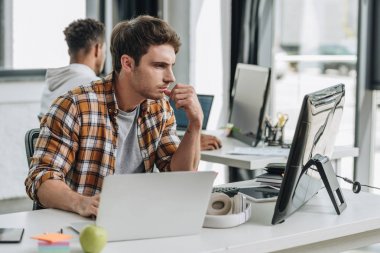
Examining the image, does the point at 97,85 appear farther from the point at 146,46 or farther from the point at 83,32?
the point at 83,32

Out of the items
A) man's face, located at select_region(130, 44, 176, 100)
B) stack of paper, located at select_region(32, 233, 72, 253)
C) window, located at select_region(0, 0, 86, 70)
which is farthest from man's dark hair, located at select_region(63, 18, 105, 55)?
stack of paper, located at select_region(32, 233, 72, 253)

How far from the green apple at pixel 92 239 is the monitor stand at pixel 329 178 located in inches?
27.4

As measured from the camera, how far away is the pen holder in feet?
13.5

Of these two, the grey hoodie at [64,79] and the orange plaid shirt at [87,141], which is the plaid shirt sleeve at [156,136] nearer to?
the orange plaid shirt at [87,141]

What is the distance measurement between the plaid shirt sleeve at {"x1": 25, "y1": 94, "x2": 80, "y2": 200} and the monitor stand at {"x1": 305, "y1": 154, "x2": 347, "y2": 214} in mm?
795

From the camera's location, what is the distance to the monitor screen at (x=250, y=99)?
13.0 feet

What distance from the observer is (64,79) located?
416 centimetres

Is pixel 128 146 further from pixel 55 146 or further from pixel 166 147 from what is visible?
pixel 55 146

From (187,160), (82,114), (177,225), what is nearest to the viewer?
(177,225)

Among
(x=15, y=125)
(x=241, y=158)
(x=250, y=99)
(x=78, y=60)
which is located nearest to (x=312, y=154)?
(x=241, y=158)

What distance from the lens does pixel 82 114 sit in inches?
104

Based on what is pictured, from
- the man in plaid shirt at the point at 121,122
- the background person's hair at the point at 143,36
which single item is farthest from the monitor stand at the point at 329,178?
the background person's hair at the point at 143,36

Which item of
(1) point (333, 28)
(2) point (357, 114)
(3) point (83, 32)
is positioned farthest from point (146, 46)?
(1) point (333, 28)

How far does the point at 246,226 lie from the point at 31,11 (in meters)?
3.80
